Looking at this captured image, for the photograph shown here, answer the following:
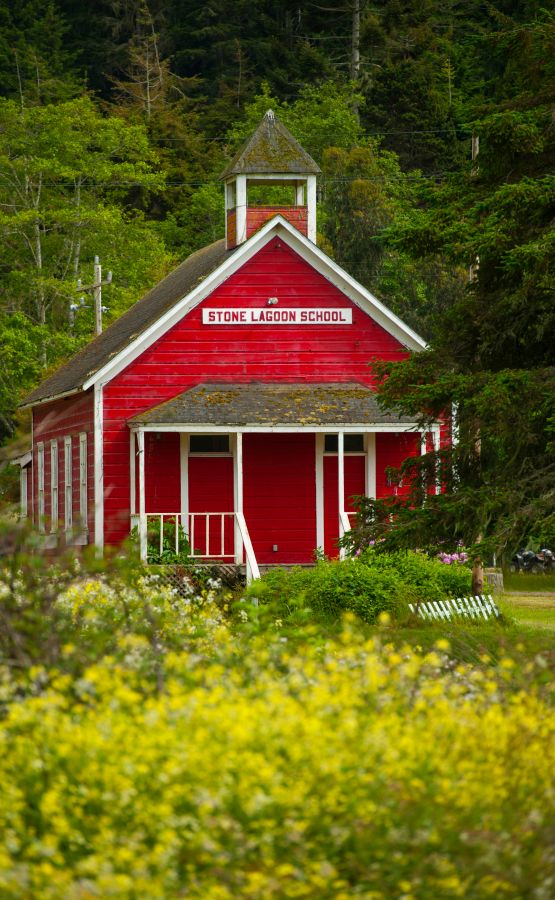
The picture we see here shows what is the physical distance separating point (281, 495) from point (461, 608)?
5.77 meters

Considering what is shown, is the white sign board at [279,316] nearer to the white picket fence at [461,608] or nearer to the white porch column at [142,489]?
the white porch column at [142,489]

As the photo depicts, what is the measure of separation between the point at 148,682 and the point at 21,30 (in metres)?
73.5

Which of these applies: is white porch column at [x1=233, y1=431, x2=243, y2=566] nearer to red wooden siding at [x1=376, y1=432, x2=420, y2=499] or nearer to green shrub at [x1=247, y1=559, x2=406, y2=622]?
red wooden siding at [x1=376, y1=432, x2=420, y2=499]

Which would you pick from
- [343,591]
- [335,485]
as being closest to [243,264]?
[335,485]

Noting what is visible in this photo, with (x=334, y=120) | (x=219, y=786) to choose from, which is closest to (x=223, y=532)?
(x=219, y=786)

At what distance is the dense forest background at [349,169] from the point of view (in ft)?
57.2

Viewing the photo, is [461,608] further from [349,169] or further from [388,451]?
[349,169]

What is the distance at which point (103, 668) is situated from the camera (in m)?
9.34

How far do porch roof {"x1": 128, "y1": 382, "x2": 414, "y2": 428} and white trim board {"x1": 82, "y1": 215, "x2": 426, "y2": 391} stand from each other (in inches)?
42.6

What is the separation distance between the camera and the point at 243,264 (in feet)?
95.9

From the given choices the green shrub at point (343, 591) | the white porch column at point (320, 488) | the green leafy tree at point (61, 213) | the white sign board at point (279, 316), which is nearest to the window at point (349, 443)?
the white porch column at point (320, 488)

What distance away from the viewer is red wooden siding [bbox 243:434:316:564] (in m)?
29.5

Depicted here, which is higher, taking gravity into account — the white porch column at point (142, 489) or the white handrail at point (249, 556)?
the white porch column at point (142, 489)

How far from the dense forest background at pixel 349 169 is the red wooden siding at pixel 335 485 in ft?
19.0
